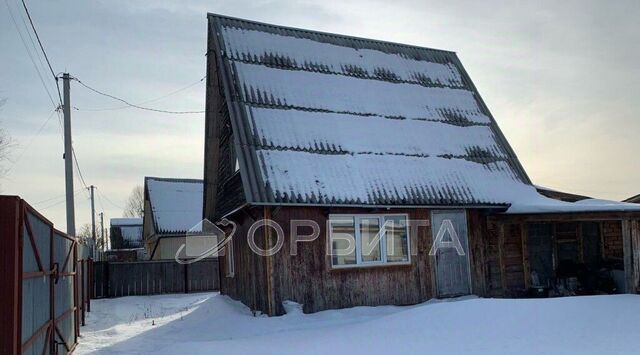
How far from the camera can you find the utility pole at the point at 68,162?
17844mm

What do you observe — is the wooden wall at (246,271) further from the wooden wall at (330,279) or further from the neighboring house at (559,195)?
the neighboring house at (559,195)

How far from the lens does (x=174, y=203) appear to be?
32.8 meters

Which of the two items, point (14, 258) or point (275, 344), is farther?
point (275, 344)

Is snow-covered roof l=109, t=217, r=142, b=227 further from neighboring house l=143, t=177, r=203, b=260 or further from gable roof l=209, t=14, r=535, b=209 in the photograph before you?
gable roof l=209, t=14, r=535, b=209

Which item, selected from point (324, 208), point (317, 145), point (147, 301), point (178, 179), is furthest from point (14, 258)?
point (178, 179)

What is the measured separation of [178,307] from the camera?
17344 mm

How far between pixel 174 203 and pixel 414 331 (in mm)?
25454

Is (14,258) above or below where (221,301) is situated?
above

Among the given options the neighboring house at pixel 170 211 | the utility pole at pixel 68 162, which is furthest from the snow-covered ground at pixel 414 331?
the neighboring house at pixel 170 211

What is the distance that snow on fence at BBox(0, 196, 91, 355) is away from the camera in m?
4.80

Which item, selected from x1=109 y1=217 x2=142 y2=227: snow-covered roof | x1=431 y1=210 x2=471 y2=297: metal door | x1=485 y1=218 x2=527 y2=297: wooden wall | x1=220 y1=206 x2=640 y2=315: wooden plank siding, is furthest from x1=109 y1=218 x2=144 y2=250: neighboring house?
x1=485 y1=218 x2=527 y2=297: wooden wall

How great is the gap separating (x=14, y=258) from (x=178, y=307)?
13.0m

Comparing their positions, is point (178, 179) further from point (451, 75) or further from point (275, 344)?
point (275, 344)

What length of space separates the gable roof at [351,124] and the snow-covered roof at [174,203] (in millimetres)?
17318
